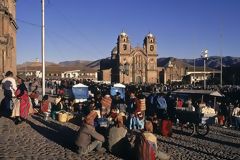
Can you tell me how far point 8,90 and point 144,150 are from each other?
8.58 m

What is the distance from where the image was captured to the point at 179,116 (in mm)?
16062

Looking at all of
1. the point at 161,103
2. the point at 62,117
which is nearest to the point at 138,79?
the point at 62,117

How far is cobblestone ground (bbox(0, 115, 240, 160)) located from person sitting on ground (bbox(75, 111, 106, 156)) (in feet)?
0.57

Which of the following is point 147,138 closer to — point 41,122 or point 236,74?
point 41,122

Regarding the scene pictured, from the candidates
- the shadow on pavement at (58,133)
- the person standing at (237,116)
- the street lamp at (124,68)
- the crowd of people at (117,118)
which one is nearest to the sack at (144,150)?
the crowd of people at (117,118)

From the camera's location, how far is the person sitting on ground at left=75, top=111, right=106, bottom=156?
34.4ft

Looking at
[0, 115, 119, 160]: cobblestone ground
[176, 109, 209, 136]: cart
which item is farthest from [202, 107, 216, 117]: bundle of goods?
[0, 115, 119, 160]: cobblestone ground

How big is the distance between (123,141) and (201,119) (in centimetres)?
511

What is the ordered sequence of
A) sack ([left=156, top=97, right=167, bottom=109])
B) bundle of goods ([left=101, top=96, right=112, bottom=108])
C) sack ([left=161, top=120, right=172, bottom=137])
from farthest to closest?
1. bundle of goods ([left=101, top=96, right=112, bottom=108])
2. sack ([left=156, top=97, right=167, bottom=109])
3. sack ([left=161, top=120, right=172, bottom=137])

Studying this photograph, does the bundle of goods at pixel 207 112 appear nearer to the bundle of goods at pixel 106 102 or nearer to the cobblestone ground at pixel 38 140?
the bundle of goods at pixel 106 102

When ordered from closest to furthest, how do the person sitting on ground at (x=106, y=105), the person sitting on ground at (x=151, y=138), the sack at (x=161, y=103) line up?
1. the person sitting on ground at (x=151, y=138)
2. the sack at (x=161, y=103)
3. the person sitting on ground at (x=106, y=105)

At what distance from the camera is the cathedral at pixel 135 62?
115 m

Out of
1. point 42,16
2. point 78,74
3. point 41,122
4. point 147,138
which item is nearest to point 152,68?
point 78,74

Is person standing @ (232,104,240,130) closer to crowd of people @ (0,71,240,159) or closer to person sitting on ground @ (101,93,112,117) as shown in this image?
crowd of people @ (0,71,240,159)
